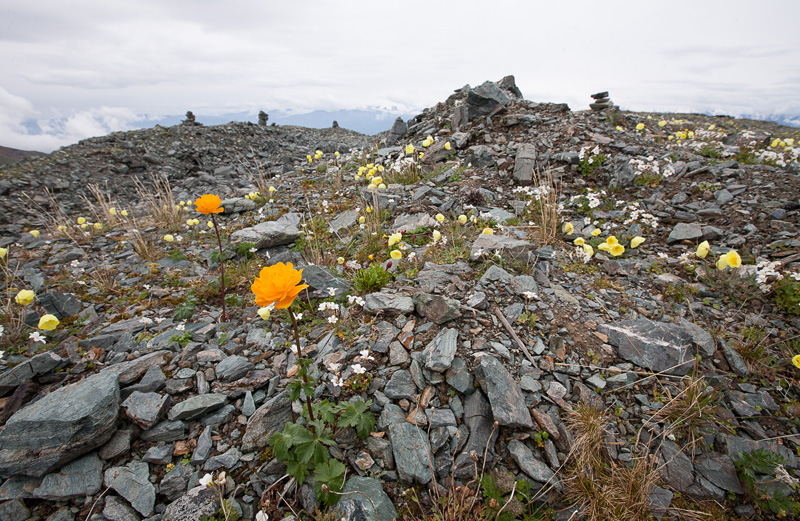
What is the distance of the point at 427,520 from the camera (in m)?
2.09

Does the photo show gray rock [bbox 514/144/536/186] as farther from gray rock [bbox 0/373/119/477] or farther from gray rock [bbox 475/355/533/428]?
gray rock [bbox 0/373/119/477]

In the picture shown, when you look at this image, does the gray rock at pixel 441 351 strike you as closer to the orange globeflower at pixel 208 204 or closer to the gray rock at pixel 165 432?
the gray rock at pixel 165 432

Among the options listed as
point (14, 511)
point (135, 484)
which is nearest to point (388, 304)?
point (135, 484)

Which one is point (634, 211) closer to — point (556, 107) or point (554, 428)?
point (554, 428)

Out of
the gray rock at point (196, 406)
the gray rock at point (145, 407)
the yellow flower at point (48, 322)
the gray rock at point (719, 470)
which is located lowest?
the gray rock at point (719, 470)

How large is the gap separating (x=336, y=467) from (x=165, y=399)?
5.63 ft

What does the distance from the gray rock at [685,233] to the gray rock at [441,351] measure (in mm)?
4140

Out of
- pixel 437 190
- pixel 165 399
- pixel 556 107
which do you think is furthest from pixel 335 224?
pixel 556 107

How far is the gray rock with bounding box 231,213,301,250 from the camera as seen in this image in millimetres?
5328

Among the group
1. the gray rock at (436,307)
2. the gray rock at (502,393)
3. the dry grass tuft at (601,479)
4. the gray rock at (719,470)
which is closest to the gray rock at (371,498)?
the gray rock at (502,393)

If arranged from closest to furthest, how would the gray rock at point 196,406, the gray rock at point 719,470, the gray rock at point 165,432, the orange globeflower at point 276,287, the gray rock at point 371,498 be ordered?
the orange globeflower at point 276,287 → the gray rock at point 371,498 → the gray rock at point 719,470 → the gray rock at point 165,432 → the gray rock at point 196,406

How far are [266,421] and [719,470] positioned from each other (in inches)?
140

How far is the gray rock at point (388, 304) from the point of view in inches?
134

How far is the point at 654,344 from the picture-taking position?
3098mm
